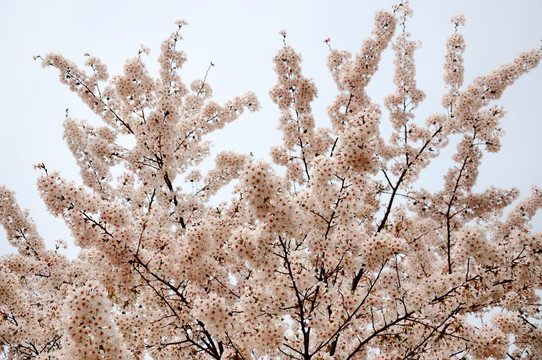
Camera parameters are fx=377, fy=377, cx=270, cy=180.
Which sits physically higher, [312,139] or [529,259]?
[312,139]

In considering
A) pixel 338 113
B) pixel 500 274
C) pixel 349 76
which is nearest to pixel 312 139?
pixel 338 113

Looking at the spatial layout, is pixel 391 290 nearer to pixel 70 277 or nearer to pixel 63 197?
pixel 63 197

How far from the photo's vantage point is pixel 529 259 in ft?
18.5

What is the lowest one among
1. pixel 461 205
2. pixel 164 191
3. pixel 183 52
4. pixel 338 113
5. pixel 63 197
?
pixel 63 197

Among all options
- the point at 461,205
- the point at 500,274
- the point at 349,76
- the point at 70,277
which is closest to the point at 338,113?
the point at 349,76

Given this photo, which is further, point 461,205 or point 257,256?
point 461,205

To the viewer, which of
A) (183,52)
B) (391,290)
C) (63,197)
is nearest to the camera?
(63,197)

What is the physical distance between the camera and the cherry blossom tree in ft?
18.5

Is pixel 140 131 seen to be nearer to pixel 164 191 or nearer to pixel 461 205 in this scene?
pixel 164 191

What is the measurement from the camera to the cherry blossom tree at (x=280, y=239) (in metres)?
5.63

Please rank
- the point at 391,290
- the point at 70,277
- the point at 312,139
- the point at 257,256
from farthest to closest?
the point at 312,139 < the point at 70,277 < the point at 391,290 < the point at 257,256

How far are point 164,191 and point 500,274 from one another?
7.00 meters

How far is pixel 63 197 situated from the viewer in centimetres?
590

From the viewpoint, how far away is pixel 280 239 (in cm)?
523
